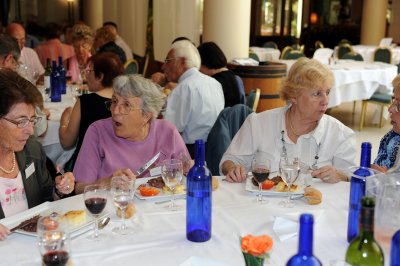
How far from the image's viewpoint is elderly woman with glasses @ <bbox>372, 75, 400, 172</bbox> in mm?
2664

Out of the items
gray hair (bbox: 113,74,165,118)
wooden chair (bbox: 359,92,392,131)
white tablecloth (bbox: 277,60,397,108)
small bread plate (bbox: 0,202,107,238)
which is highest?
gray hair (bbox: 113,74,165,118)

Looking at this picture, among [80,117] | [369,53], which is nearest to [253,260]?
[80,117]

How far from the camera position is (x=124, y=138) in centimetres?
272

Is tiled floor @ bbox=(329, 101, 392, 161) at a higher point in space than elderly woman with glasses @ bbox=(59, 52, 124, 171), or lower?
lower

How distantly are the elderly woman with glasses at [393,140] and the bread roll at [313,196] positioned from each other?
64 cm

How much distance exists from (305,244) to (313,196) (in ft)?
→ 3.52

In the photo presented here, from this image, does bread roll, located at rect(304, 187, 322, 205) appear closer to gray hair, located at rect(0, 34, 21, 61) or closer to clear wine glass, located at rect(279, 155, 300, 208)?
clear wine glass, located at rect(279, 155, 300, 208)

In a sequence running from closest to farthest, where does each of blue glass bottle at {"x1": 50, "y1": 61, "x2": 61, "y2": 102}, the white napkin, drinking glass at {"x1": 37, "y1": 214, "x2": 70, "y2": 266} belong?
drinking glass at {"x1": 37, "y1": 214, "x2": 70, "y2": 266} → the white napkin → blue glass bottle at {"x1": 50, "y1": 61, "x2": 61, "y2": 102}

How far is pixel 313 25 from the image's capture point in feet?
59.4

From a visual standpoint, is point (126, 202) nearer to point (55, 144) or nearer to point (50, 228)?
point (50, 228)

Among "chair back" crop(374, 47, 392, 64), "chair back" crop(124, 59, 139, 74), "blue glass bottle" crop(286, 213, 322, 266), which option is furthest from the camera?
"chair back" crop(374, 47, 392, 64)

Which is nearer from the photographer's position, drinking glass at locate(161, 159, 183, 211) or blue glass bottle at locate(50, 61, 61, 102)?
drinking glass at locate(161, 159, 183, 211)

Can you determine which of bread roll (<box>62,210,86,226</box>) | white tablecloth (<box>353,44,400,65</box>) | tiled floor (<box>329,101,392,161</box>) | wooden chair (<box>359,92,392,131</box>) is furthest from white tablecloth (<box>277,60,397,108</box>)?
bread roll (<box>62,210,86,226</box>)

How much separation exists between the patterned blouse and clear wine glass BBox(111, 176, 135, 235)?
1.59 m
